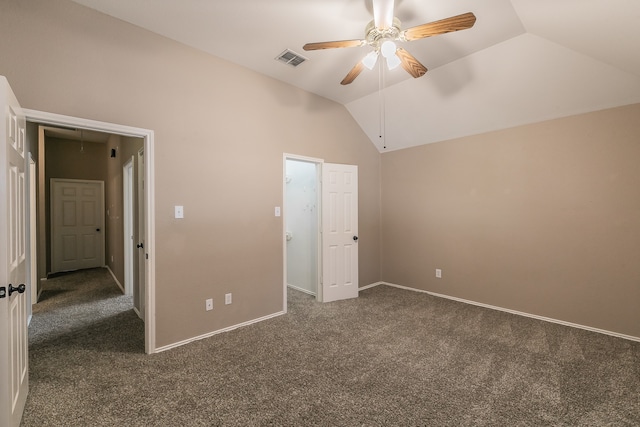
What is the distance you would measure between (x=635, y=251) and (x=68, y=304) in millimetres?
6905

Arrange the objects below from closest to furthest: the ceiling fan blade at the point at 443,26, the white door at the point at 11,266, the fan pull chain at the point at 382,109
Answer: the white door at the point at 11,266 < the ceiling fan blade at the point at 443,26 < the fan pull chain at the point at 382,109

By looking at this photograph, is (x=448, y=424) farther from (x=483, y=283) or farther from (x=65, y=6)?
(x=65, y=6)

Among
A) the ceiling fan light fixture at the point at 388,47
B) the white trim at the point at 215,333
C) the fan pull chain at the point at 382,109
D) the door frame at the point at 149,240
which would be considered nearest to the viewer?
the ceiling fan light fixture at the point at 388,47

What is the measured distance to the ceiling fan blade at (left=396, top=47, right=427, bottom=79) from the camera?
7.21 ft

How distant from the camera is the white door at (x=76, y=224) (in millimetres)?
6152

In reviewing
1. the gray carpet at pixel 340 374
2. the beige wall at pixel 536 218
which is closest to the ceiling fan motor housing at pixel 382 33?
the beige wall at pixel 536 218

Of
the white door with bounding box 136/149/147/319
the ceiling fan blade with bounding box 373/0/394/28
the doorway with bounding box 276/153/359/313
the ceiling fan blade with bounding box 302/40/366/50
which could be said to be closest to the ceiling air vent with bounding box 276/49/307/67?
the ceiling fan blade with bounding box 302/40/366/50

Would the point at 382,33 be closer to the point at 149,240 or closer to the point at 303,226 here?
the point at 149,240

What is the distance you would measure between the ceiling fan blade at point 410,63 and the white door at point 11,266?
8.08 ft

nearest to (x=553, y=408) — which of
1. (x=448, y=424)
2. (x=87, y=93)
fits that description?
(x=448, y=424)

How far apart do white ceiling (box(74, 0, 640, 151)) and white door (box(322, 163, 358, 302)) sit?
1.22 metres

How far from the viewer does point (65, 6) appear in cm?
220

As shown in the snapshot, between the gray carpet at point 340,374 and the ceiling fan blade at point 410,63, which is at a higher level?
the ceiling fan blade at point 410,63

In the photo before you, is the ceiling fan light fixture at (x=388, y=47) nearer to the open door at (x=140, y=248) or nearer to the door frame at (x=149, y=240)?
the door frame at (x=149, y=240)
